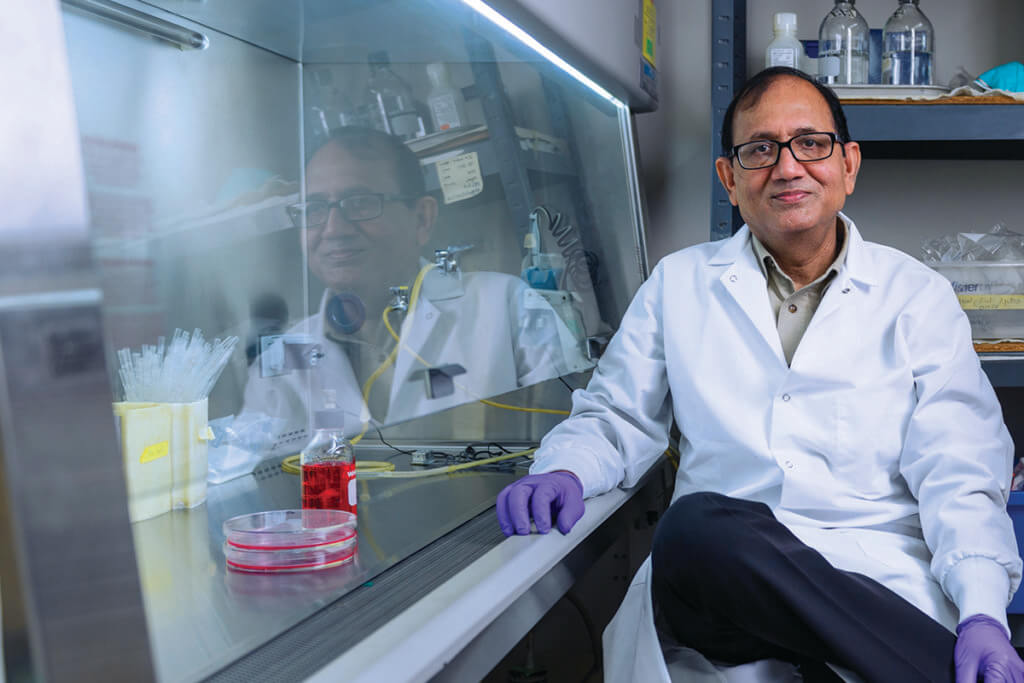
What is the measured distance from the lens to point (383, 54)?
1.49m

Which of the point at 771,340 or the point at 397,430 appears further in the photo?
the point at 397,430

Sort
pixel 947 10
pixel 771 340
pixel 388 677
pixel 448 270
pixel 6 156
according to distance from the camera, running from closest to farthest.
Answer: pixel 6 156
pixel 388 677
pixel 771 340
pixel 448 270
pixel 947 10

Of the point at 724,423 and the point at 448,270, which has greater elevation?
the point at 448,270

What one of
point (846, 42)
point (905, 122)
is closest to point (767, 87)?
point (905, 122)

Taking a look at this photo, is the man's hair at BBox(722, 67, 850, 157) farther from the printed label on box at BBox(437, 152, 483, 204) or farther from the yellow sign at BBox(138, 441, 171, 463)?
the yellow sign at BBox(138, 441, 171, 463)

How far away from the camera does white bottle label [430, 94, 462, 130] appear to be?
1577mm

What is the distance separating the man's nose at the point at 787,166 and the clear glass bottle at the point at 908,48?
74cm

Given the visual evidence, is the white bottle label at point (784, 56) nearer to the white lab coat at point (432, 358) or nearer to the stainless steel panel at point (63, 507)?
the white lab coat at point (432, 358)

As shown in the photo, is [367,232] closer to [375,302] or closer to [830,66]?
[375,302]

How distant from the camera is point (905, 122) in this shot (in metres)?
1.88

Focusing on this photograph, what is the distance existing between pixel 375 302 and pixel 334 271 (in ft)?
0.33

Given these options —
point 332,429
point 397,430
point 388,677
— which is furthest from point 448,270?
point 388,677

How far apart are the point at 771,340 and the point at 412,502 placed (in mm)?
600

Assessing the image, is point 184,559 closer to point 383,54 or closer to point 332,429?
point 332,429
